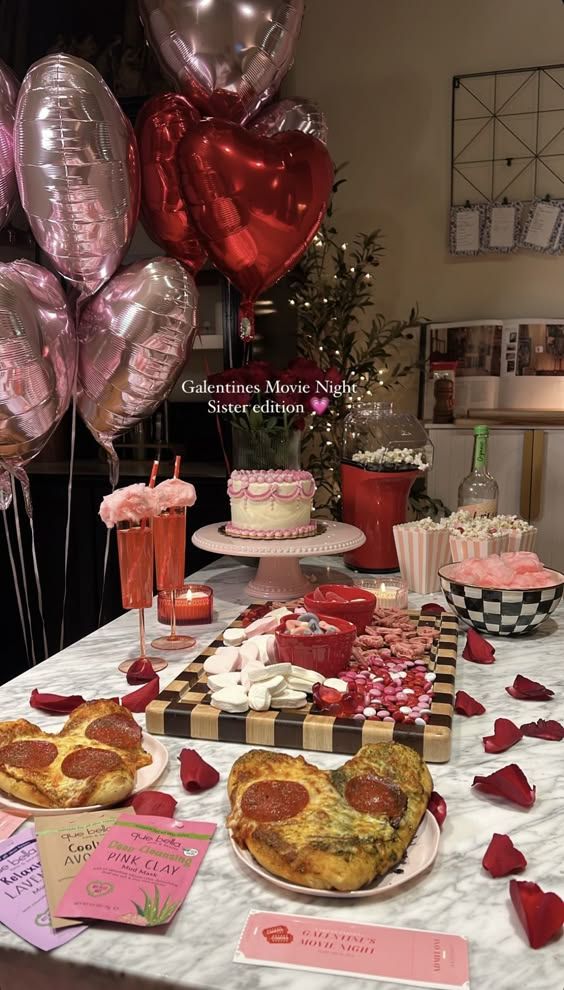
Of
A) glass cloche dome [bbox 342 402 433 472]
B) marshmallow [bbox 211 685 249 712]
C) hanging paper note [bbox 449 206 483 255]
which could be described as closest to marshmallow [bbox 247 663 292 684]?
marshmallow [bbox 211 685 249 712]

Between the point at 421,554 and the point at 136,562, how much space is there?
816mm

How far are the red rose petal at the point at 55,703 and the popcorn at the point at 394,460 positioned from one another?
3.61 ft

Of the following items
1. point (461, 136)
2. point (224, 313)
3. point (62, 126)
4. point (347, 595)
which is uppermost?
point (461, 136)

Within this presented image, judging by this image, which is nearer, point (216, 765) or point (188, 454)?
point (216, 765)

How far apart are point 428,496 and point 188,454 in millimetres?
1072

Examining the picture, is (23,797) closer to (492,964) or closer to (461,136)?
(492,964)

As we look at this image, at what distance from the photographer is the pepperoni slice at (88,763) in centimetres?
99

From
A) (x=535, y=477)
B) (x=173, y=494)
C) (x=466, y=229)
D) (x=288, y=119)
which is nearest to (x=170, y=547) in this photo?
(x=173, y=494)

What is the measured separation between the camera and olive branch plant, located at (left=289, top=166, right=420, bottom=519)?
3.48 meters

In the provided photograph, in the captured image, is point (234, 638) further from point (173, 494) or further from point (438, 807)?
point (438, 807)

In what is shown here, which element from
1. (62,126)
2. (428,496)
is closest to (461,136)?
(428,496)

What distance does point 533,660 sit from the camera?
1528 millimetres

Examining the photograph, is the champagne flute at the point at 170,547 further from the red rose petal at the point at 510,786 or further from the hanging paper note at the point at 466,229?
the hanging paper note at the point at 466,229

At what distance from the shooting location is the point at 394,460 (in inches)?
83.8
